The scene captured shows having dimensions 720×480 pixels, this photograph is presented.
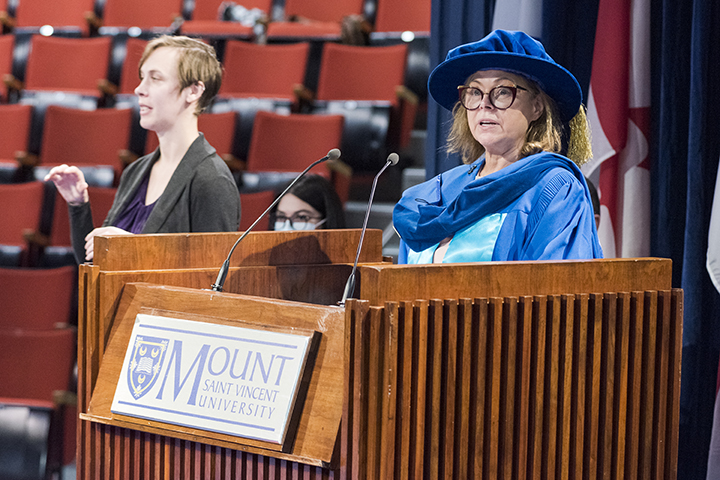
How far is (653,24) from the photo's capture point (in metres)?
1.77

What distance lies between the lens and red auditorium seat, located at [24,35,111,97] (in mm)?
3432

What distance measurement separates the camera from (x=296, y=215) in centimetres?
189

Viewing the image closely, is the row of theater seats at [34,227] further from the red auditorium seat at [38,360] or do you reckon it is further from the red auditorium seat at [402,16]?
the red auditorium seat at [402,16]

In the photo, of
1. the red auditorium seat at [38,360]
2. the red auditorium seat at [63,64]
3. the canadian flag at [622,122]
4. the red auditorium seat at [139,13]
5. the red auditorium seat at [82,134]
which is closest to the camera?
the canadian flag at [622,122]

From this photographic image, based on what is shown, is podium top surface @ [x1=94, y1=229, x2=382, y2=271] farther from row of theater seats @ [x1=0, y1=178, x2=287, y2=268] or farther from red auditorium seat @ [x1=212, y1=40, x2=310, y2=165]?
red auditorium seat @ [x1=212, y1=40, x2=310, y2=165]

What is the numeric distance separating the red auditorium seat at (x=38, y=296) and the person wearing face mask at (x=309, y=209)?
0.83 m

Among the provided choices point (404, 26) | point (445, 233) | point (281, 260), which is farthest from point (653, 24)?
point (404, 26)

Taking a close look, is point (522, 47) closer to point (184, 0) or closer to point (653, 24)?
point (653, 24)

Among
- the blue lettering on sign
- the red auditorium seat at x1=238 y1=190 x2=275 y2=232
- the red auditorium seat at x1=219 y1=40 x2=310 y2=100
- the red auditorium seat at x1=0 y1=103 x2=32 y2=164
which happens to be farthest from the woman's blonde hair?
the red auditorium seat at x1=0 y1=103 x2=32 y2=164

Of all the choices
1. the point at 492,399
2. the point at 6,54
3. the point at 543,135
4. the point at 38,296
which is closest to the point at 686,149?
the point at 543,135

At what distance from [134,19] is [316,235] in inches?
117

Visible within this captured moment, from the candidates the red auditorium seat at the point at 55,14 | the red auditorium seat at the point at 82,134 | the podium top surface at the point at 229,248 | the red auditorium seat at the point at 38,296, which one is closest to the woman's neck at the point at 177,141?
the podium top surface at the point at 229,248

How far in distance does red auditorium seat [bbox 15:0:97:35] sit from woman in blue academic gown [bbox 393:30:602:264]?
9.86ft

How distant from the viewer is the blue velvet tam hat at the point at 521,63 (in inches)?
42.4
